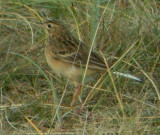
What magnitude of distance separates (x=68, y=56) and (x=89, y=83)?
0.51 metres

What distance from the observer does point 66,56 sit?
16.6ft

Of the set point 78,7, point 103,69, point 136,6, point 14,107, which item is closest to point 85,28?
point 78,7

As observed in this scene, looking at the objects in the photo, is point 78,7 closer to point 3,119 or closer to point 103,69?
point 103,69

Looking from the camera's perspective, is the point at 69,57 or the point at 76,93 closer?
the point at 76,93

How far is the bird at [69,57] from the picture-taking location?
4.80m

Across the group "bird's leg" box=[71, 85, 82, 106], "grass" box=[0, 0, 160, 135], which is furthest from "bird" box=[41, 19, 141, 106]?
"grass" box=[0, 0, 160, 135]

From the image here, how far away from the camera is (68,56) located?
199 inches

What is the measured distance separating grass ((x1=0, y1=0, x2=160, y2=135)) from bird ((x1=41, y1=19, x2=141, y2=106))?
0.54 ft

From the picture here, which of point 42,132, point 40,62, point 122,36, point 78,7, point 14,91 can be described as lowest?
point 42,132

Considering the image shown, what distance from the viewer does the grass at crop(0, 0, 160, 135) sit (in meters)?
4.28

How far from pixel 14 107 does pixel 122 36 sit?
203 centimetres

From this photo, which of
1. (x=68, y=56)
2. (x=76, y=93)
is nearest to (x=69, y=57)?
(x=68, y=56)

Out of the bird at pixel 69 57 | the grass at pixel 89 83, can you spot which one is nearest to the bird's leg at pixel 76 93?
the bird at pixel 69 57

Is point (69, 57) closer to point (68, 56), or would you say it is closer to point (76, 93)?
point (68, 56)
